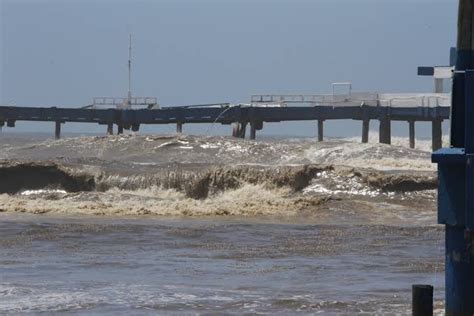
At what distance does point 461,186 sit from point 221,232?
14.6 m

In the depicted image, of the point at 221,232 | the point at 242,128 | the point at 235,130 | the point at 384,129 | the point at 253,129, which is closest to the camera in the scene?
the point at 221,232

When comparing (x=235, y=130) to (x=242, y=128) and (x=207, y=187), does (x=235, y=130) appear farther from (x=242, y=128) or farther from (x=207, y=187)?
(x=207, y=187)

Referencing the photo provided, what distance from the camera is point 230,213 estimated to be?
94.0 ft

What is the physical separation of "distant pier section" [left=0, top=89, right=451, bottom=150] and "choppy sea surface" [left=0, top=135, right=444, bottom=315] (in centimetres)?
739

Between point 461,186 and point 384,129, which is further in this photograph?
point 384,129

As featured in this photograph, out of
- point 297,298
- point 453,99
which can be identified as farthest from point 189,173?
point 453,99

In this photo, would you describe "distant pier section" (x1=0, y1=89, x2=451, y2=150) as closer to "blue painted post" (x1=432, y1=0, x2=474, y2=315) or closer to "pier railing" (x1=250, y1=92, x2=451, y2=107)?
"pier railing" (x1=250, y1=92, x2=451, y2=107)

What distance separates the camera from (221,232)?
23.8 metres

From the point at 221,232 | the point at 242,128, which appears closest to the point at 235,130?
the point at 242,128

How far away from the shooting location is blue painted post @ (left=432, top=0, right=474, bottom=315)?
936 cm

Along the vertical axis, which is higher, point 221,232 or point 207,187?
point 207,187

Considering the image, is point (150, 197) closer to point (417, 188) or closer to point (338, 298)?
point (417, 188)

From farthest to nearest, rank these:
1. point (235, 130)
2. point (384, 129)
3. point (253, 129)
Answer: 1. point (384, 129)
2. point (235, 130)
3. point (253, 129)

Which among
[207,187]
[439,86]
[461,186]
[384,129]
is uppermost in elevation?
[439,86]
